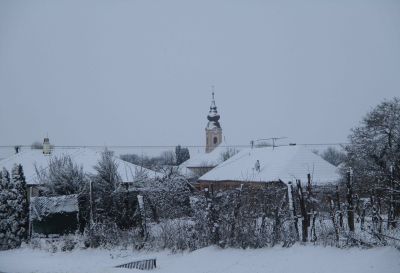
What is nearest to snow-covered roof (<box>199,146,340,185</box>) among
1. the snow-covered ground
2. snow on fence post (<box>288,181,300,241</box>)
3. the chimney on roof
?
→ the chimney on roof

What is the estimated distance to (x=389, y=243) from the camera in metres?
10.4

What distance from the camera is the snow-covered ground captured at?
31.6 feet

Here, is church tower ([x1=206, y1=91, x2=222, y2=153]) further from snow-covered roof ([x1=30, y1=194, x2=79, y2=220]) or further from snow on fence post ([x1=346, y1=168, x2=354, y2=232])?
snow on fence post ([x1=346, y1=168, x2=354, y2=232])

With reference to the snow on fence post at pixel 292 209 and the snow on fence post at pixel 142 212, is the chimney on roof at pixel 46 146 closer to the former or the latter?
the snow on fence post at pixel 142 212

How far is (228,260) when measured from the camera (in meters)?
11.3

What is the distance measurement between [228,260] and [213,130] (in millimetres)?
73176

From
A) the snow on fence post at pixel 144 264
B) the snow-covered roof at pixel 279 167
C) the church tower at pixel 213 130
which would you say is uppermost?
the church tower at pixel 213 130

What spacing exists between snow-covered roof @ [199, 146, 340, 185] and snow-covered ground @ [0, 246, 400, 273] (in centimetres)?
2067

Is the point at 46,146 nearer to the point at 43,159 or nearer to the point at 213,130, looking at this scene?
the point at 43,159

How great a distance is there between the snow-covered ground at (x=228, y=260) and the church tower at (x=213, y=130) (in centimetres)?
7073

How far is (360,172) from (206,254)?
18.8 m

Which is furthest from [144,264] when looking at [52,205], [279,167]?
[279,167]

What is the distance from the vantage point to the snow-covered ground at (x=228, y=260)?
9.63 metres

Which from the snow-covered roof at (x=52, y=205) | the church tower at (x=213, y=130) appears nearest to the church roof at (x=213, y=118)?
the church tower at (x=213, y=130)
